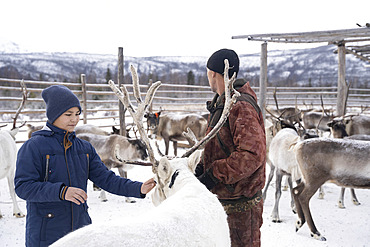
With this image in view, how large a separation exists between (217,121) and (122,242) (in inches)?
46.3

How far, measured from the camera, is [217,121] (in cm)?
190

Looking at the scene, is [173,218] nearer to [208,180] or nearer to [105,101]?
[208,180]

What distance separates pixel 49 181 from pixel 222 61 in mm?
1250

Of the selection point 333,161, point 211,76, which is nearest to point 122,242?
point 211,76

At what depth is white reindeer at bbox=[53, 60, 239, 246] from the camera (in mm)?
866

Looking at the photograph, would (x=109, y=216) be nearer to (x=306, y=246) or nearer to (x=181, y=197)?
(x=306, y=246)

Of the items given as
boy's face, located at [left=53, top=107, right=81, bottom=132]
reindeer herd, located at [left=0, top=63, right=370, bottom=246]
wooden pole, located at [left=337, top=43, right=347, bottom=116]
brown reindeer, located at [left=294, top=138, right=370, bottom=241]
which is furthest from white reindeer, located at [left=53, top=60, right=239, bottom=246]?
wooden pole, located at [left=337, top=43, right=347, bottom=116]

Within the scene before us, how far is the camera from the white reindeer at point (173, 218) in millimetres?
866

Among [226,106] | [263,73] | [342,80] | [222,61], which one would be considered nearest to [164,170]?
[226,106]

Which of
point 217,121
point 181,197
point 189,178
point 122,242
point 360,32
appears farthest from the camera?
point 360,32

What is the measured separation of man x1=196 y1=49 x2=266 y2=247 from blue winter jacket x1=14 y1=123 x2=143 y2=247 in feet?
→ 1.67

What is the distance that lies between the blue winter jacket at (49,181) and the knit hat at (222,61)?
893 mm

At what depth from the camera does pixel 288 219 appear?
4402 mm

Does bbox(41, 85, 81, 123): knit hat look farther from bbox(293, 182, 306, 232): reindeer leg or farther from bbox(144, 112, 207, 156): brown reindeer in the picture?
bbox(144, 112, 207, 156): brown reindeer
